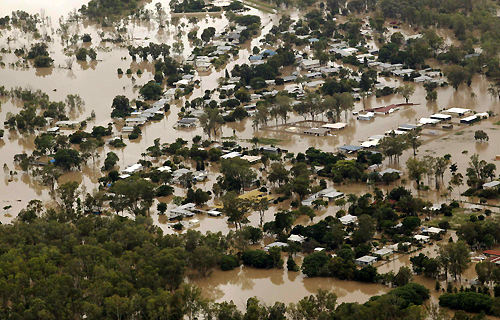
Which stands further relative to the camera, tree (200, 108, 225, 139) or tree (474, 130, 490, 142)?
tree (200, 108, 225, 139)

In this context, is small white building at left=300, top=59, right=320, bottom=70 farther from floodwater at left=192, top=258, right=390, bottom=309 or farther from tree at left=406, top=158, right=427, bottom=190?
floodwater at left=192, top=258, right=390, bottom=309

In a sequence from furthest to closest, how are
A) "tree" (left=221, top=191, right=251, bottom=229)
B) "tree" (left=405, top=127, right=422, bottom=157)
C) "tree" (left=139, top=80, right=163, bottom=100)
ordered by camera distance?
"tree" (left=139, top=80, right=163, bottom=100) < "tree" (left=405, top=127, right=422, bottom=157) < "tree" (left=221, top=191, right=251, bottom=229)

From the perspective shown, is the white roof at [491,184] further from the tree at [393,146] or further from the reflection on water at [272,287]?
the reflection on water at [272,287]

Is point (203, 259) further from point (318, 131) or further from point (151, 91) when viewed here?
point (151, 91)

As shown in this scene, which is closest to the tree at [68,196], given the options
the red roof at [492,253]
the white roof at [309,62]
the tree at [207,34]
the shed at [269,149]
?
the shed at [269,149]

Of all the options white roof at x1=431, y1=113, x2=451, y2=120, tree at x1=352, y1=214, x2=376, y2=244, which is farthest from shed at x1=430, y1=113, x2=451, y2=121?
tree at x1=352, y1=214, x2=376, y2=244
